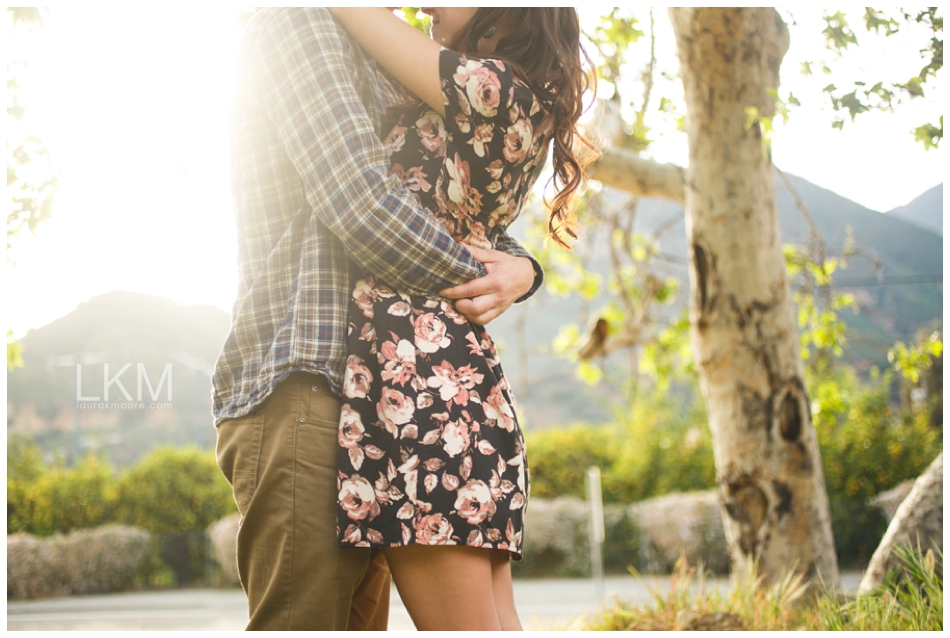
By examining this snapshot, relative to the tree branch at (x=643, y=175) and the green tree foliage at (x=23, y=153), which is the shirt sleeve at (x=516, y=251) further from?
the tree branch at (x=643, y=175)

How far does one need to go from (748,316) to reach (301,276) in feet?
7.57

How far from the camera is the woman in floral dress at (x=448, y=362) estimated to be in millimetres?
886

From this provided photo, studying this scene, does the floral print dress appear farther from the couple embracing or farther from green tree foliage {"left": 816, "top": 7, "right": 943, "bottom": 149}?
green tree foliage {"left": 816, "top": 7, "right": 943, "bottom": 149}

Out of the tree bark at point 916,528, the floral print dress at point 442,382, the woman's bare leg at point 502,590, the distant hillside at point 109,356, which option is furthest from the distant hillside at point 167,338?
the tree bark at point 916,528

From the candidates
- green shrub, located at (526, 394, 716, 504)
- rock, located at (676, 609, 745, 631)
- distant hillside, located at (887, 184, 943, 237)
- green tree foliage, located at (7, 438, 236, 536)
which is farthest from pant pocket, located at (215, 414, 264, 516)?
green shrub, located at (526, 394, 716, 504)

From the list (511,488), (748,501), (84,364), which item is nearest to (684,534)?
(748,501)

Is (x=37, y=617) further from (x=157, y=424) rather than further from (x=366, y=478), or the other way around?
(x=366, y=478)

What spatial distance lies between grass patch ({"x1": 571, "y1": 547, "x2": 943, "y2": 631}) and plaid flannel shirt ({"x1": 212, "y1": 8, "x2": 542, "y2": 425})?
6.91 ft

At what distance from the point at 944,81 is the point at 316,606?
93.8 inches

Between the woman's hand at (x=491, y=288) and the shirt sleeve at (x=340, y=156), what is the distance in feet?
0.13

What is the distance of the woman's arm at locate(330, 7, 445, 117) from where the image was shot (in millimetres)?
955

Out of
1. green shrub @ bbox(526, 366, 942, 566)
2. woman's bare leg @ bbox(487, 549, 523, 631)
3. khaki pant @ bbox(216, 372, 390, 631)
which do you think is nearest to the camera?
khaki pant @ bbox(216, 372, 390, 631)

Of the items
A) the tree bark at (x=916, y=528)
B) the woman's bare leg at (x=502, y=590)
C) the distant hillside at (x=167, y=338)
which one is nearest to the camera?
the woman's bare leg at (x=502, y=590)

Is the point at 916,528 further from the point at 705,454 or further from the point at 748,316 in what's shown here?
the point at 705,454
